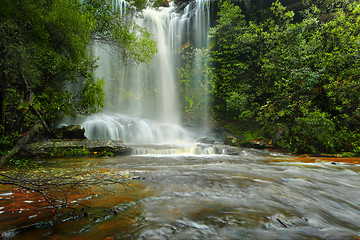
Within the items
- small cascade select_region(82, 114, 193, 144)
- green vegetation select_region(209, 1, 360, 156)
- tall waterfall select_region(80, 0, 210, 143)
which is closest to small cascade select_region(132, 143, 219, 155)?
green vegetation select_region(209, 1, 360, 156)

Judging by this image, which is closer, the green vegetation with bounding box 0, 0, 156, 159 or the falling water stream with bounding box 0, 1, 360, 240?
the falling water stream with bounding box 0, 1, 360, 240

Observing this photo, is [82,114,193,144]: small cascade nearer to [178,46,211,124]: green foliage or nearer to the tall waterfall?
[178,46,211,124]: green foliage

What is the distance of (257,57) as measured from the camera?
1390 cm

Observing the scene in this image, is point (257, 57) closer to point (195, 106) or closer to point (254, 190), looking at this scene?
point (195, 106)

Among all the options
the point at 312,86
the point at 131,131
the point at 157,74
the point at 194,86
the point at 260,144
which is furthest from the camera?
the point at 157,74

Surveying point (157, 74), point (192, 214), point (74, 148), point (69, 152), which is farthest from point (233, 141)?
point (157, 74)

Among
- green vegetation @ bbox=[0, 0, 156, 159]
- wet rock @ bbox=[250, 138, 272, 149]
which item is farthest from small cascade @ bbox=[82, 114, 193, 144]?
wet rock @ bbox=[250, 138, 272, 149]

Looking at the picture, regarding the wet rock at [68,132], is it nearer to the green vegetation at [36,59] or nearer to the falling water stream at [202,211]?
the green vegetation at [36,59]

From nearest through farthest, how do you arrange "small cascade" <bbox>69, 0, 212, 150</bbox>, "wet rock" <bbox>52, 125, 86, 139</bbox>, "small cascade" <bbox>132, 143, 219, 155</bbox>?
"wet rock" <bbox>52, 125, 86, 139</bbox> < "small cascade" <bbox>132, 143, 219, 155</bbox> < "small cascade" <bbox>69, 0, 212, 150</bbox>

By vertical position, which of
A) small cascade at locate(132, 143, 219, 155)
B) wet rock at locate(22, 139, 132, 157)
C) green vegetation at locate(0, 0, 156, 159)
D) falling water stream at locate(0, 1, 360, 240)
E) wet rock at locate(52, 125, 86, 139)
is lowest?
falling water stream at locate(0, 1, 360, 240)

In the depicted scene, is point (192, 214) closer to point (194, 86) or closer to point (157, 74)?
point (194, 86)

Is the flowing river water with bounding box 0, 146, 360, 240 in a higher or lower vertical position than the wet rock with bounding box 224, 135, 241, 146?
lower

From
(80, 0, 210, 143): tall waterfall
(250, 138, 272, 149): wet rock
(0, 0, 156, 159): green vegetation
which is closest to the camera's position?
(0, 0, 156, 159): green vegetation

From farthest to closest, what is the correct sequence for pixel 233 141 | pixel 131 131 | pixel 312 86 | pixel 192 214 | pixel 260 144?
pixel 131 131
pixel 233 141
pixel 260 144
pixel 312 86
pixel 192 214
